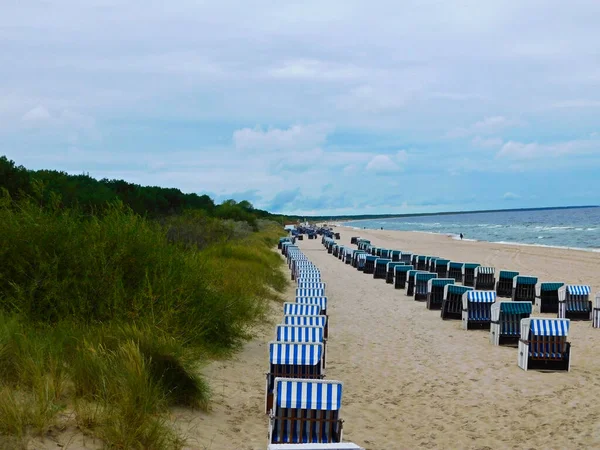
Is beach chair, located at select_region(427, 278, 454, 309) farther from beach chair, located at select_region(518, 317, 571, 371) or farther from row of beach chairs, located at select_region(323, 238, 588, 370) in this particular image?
beach chair, located at select_region(518, 317, 571, 371)

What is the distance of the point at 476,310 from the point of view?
13.1m

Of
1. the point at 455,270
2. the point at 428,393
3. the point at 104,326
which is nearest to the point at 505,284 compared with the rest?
the point at 455,270

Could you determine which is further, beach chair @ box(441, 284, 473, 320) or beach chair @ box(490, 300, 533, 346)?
beach chair @ box(441, 284, 473, 320)

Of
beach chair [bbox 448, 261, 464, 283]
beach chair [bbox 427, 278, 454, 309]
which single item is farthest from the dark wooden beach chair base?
beach chair [bbox 448, 261, 464, 283]

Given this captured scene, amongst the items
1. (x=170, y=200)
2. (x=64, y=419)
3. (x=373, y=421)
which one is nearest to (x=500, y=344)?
(x=373, y=421)

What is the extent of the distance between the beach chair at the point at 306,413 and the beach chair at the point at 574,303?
1013 cm

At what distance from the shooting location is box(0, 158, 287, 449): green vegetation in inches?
194

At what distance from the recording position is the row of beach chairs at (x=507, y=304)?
9.32 meters

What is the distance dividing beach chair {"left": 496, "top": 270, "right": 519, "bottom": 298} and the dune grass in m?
9.92

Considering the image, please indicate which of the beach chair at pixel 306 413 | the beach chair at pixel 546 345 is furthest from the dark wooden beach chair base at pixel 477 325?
the beach chair at pixel 306 413

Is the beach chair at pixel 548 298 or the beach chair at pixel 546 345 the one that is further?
the beach chair at pixel 548 298

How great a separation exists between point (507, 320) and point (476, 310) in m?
1.64

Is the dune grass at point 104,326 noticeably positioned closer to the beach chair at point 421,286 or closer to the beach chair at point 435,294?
the beach chair at point 435,294

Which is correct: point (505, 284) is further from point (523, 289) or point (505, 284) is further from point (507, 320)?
point (507, 320)
